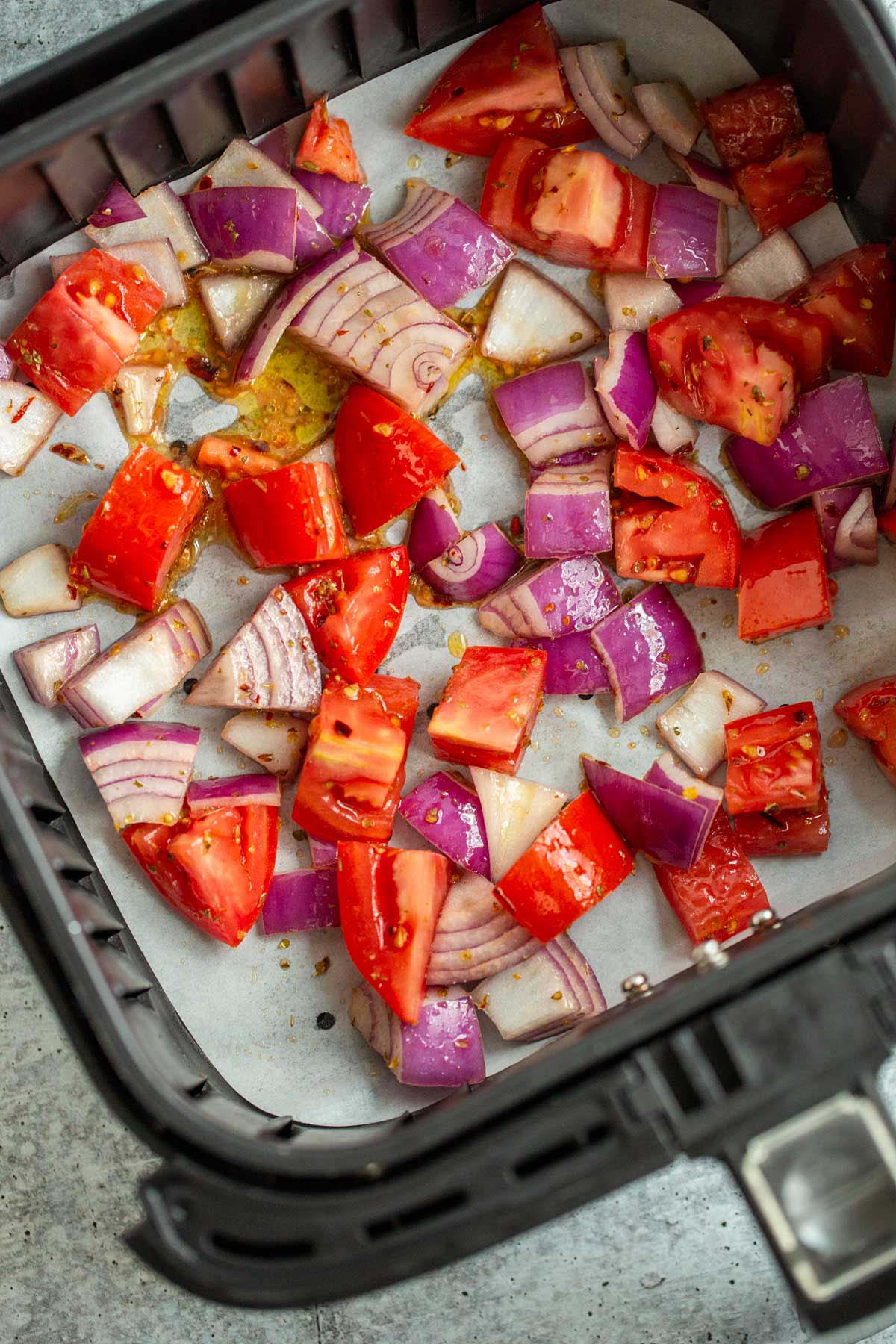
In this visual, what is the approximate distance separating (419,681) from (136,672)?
40 cm

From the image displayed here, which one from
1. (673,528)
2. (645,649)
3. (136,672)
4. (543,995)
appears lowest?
(543,995)

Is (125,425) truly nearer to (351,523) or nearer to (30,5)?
(351,523)

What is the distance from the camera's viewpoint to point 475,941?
148 cm

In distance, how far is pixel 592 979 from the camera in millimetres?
1485

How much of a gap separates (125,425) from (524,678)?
26.6 inches

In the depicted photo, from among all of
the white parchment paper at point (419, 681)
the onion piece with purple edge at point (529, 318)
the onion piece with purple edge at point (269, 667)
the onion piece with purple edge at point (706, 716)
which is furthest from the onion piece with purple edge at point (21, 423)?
the onion piece with purple edge at point (706, 716)

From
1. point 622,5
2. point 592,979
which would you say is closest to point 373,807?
point 592,979

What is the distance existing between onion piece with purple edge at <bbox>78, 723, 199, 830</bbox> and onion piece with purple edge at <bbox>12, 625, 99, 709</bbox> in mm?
85

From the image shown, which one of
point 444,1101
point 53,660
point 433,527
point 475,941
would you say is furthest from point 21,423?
point 444,1101

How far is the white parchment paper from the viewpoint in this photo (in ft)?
4.90

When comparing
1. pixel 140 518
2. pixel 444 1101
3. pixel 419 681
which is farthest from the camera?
pixel 419 681

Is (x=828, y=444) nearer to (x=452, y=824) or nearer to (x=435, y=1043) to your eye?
(x=452, y=824)

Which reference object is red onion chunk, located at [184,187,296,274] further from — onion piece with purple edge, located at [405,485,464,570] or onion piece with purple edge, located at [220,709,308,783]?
onion piece with purple edge, located at [220,709,308,783]

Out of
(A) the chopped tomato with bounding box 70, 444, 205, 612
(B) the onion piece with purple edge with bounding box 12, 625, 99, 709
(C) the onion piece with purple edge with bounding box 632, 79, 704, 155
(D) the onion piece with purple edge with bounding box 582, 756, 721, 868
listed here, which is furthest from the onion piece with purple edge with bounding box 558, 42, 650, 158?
(B) the onion piece with purple edge with bounding box 12, 625, 99, 709
